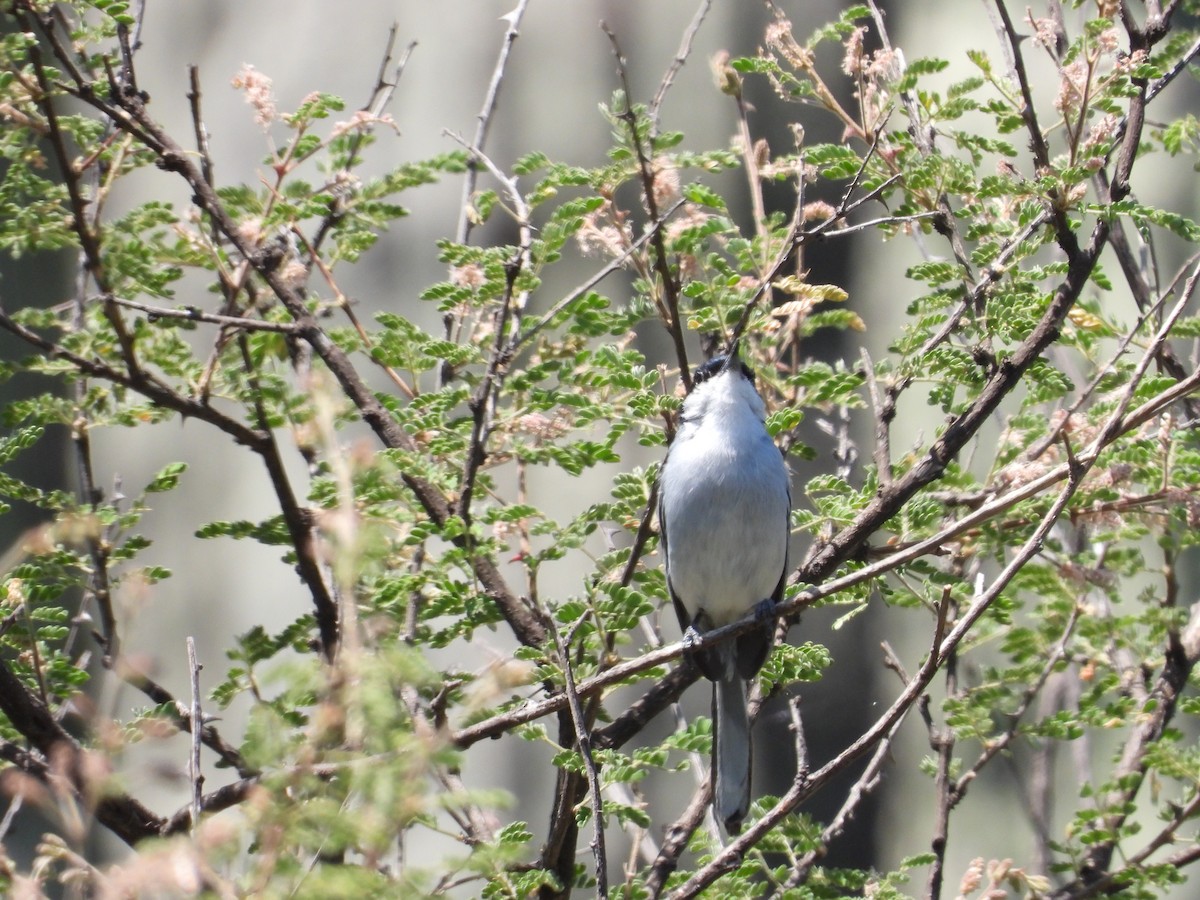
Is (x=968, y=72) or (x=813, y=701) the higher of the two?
(x=968, y=72)

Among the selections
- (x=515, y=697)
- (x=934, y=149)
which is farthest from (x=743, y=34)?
(x=515, y=697)

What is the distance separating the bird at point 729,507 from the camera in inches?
142

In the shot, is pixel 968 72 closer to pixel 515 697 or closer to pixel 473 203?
pixel 473 203

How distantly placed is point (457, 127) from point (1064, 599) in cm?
312

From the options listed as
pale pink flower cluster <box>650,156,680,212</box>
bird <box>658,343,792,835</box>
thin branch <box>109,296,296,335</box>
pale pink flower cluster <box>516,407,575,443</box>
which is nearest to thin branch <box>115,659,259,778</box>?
thin branch <box>109,296,296,335</box>

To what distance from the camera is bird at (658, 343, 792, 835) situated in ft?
11.8

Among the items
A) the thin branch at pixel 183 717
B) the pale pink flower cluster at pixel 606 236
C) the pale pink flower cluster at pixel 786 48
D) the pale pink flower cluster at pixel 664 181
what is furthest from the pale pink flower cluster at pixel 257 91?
the thin branch at pixel 183 717

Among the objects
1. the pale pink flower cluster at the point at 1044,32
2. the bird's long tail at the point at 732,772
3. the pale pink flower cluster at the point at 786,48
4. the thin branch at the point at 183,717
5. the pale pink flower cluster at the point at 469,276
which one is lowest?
the bird's long tail at the point at 732,772

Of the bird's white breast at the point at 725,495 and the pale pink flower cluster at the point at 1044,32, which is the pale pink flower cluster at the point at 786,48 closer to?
the pale pink flower cluster at the point at 1044,32

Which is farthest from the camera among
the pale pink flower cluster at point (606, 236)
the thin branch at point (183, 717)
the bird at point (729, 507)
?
the bird at point (729, 507)

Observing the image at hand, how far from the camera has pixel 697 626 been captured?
160 inches

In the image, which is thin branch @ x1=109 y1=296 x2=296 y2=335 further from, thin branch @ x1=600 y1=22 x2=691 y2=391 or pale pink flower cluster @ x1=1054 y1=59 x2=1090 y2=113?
pale pink flower cluster @ x1=1054 y1=59 x2=1090 y2=113

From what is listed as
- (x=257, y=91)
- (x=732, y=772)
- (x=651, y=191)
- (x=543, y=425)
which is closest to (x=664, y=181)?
(x=651, y=191)

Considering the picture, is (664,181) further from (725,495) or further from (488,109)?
(725,495)
